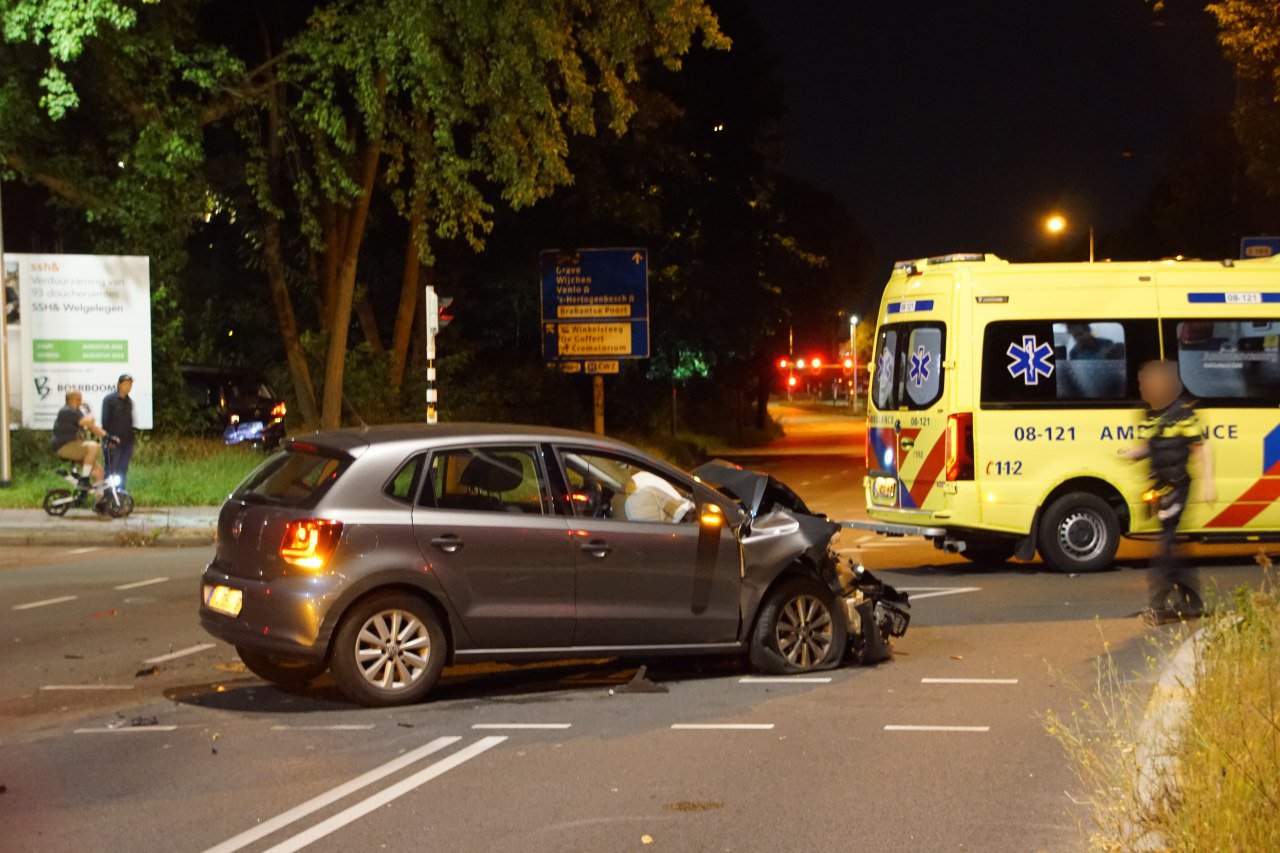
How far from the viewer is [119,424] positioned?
20734 mm

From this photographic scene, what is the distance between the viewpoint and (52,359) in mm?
22703

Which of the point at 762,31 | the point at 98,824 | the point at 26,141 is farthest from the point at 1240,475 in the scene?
the point at 762,31

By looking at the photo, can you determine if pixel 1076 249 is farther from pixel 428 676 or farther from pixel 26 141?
pixel 428 676

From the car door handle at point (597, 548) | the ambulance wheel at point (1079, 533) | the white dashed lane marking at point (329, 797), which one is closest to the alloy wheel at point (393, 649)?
the white dashed lane marking at point (329, 797)

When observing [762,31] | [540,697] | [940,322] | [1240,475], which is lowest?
[540,697]

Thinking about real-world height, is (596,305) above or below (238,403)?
above

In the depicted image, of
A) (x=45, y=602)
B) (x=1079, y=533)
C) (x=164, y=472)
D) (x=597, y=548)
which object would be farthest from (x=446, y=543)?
(x=164, y=472)

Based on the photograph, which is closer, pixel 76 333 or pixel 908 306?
pixel 908 306

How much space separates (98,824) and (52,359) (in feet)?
56.3

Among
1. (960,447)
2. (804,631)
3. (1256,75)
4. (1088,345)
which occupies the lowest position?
(804,631)

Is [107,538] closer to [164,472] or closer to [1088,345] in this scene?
[164,472]

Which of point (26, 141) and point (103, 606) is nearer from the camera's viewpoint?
point (103, 606)

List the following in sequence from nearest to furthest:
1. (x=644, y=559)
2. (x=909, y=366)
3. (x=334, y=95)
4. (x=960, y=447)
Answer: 1. (x=644, y=559)
2. (x=960, y=447)
3. (x=909, y=366)
4. (x=334, y=95)

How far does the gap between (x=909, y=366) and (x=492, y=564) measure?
7.10 meters
